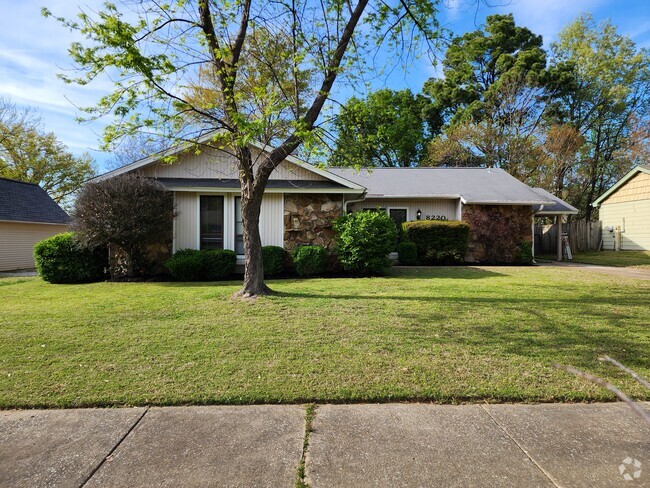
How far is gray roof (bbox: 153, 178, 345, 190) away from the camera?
1099 cm

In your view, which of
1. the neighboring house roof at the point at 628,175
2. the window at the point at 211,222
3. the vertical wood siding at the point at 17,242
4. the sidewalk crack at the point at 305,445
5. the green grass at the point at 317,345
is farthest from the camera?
the neighboring house roof at the point at 628,175

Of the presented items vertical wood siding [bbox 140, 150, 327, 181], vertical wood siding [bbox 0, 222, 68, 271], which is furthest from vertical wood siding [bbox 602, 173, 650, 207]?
vertical wood siding [bbox 0, 222, 68, 271]

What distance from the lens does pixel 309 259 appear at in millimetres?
10578

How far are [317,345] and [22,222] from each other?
18376 millimetres

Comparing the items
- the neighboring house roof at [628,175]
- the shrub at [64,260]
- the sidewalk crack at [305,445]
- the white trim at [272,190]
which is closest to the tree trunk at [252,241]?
the white trim at [272,190]

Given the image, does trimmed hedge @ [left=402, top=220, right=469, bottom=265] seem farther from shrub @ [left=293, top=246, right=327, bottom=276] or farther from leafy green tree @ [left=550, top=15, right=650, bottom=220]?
leafy green tree @ [left=550, top=15, right=650, bottom=220]

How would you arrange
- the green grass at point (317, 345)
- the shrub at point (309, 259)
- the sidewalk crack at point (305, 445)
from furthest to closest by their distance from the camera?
1. the shrub at point (309, 259)
2. the green grass at point (317, 345)
3. the sidewalk crack at point (305, 445)

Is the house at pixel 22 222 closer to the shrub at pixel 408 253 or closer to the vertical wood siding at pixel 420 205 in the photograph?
the vertical wood siding at pixel 420 205

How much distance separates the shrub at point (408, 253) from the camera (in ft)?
44.5

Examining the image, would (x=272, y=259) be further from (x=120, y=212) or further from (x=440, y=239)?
(x=440, y=239)

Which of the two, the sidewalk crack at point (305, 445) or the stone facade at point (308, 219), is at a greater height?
the stone facade at point (308, 219)

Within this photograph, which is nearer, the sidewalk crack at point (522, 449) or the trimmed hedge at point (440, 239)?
the sidewalk crack at point (522, 449)

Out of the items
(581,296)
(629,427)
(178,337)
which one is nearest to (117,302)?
(178,337)

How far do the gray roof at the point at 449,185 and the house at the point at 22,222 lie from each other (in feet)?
46.9
